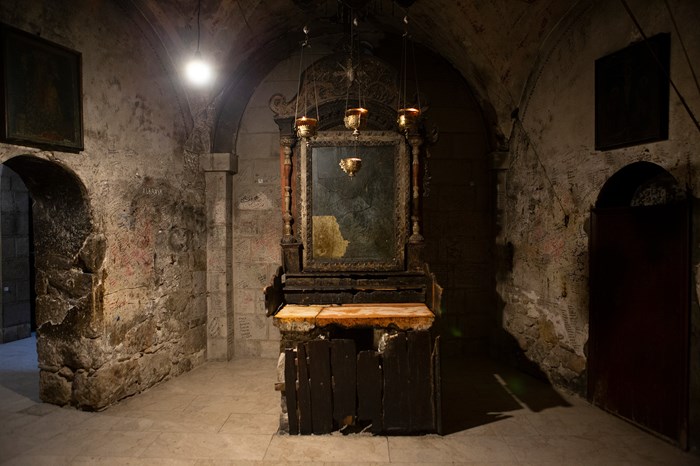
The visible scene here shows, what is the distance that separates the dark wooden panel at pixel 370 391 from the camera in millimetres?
3803

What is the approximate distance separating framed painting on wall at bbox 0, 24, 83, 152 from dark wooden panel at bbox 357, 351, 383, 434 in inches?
137

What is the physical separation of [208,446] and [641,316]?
4101mm

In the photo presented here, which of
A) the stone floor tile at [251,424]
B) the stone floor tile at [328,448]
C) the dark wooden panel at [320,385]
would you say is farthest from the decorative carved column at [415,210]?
the stone floor tile at [251,424]

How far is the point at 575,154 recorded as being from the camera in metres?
4.68

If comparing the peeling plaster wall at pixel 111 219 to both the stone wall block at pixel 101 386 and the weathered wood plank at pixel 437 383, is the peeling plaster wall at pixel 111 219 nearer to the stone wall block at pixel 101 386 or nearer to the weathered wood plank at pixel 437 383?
the stone wall block at pixel 101 386

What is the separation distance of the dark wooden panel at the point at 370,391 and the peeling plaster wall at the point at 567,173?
244 centimetres

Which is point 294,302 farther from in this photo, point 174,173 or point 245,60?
point 245,60

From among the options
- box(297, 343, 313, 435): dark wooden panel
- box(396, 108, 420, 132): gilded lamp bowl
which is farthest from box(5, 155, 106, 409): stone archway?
box(396, 108, 420, 132): gilded lamp bowl

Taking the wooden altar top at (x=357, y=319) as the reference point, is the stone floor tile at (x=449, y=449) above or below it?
below

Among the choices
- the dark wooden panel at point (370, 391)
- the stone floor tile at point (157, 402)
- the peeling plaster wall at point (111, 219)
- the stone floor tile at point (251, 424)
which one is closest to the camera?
the dark wooden panel at point (370, 391)

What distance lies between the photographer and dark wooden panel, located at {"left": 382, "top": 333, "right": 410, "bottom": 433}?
12.5 ft

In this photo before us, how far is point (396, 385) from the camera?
12.5 feet

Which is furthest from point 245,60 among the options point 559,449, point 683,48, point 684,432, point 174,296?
point 684,432

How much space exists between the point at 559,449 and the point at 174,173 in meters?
5.12
